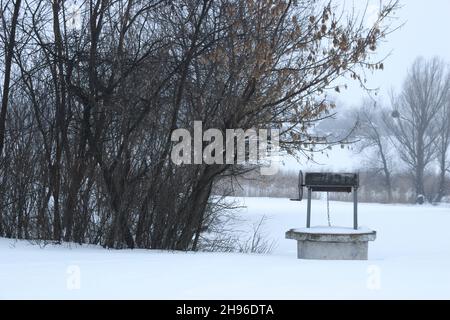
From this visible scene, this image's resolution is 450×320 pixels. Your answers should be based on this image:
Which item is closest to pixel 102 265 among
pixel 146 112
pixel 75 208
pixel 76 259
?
pixel 76 259

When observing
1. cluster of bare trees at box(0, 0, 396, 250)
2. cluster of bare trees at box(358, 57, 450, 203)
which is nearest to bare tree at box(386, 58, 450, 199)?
cluster of bare trees at box(358, 57, 450, 203)

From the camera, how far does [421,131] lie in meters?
50.8

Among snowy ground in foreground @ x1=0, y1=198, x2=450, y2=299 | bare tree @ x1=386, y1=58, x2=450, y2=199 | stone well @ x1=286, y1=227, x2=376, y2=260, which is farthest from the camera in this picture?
bare tree @ x1=386, y1=58, x2=450, y2=199

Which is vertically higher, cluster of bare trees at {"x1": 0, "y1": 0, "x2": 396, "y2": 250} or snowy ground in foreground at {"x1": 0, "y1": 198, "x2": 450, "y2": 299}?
cluster of bare trees at {"x1": 0, "y1": 0, "x2": 396, "y2": 250}

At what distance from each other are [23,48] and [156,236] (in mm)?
3604

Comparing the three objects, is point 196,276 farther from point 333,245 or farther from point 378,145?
point 378,145

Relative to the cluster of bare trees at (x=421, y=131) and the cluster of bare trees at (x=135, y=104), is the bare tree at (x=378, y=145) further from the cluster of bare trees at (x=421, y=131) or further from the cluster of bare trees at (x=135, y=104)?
the cluster of bare trees at (x=135, y=104)

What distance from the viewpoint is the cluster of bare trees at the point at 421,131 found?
50194 millimetres

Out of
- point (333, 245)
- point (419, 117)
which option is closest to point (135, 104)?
point (333, 245)

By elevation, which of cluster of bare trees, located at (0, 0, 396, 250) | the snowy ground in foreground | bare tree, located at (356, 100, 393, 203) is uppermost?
bare tree, located at (356, 100, 393, 203)

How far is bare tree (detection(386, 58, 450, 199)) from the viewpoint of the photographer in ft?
165

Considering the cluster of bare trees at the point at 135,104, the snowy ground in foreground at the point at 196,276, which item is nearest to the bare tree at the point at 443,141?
the cluster of bare trees at the point at 135,104

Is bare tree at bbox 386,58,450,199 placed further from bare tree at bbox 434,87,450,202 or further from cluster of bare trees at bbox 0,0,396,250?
cluster of bare trees at bbox 0,0,396,250

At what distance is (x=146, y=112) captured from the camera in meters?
8.65
